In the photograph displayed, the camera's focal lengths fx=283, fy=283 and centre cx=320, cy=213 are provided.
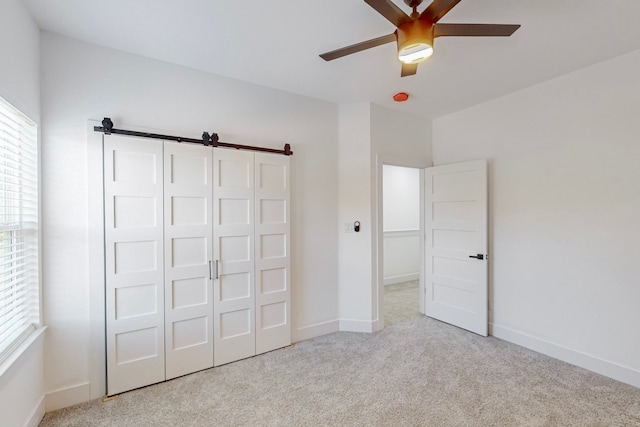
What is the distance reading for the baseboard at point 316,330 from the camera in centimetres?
306

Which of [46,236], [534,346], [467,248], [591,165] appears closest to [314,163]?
[467,248]

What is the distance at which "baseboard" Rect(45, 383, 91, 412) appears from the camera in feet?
6.56

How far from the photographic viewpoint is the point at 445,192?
3564 millimetres

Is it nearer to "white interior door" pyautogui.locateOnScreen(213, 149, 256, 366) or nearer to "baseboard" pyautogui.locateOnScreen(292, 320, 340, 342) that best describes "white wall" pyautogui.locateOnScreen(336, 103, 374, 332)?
"baseboard" pyautogui.locateOnScreen(292, 320, 340, 342)

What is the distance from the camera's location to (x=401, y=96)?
306 cm

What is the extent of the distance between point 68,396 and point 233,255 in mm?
1505

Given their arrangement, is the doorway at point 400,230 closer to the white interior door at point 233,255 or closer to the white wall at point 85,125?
the white interior door at point 233,255

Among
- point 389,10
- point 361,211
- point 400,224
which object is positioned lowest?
point 400,224

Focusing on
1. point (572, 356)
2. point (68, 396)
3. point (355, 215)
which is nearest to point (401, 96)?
point (355, 215)

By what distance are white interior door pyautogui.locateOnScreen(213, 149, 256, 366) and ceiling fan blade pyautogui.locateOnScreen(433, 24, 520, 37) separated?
1.83m

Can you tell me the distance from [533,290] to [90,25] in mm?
4410

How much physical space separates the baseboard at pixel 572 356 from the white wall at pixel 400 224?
2.49 meters

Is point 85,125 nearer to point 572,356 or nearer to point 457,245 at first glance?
point 457,245

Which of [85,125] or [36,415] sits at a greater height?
[85,125]
